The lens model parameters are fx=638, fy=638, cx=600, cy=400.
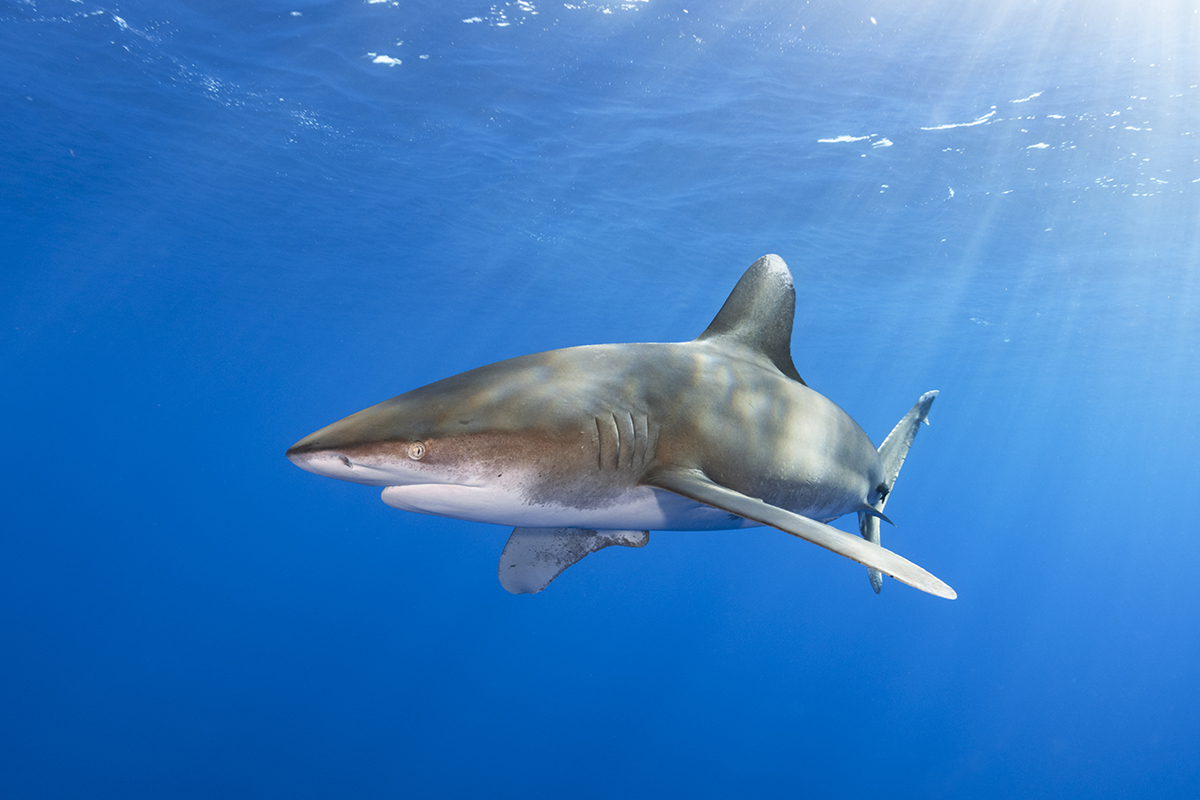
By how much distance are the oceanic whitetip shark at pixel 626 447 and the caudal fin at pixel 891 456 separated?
698 millimetres

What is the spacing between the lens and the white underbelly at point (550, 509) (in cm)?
207

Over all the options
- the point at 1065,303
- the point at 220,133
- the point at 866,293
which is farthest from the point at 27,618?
the point at 1065,303

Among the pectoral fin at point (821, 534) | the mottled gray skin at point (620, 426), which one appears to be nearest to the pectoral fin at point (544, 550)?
the mottled gray skin at point (620, 426)

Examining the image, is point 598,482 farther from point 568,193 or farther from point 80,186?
point 80,186

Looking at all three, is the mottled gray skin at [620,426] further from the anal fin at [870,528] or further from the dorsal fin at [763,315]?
the anal fin at [870,528]

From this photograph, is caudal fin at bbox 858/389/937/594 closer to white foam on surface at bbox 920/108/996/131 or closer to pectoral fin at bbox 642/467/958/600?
pectoral fin at bbox 642/467/958/600

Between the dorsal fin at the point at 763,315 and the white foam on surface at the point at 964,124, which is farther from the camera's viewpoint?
the white foam on surface at the point at 964,124

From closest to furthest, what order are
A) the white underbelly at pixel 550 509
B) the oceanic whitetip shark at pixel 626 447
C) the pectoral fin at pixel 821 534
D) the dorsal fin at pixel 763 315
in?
the pectoral fin at pixel 821 534 → the oceanic whitetip shark at pixel 626 447 → the white underbelly at pixel 550 509 → the dorsal fin at pixel 763 315

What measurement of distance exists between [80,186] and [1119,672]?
6939 centimetres

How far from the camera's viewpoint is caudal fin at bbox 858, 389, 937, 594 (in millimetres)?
4496

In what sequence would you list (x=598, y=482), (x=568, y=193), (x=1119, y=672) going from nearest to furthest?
(x=598, y=482) < (x=568, y=193) < (x=1119, y=672)

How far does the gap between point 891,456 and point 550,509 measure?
338cm

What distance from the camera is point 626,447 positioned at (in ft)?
8.03

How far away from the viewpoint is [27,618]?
84.7 feet
